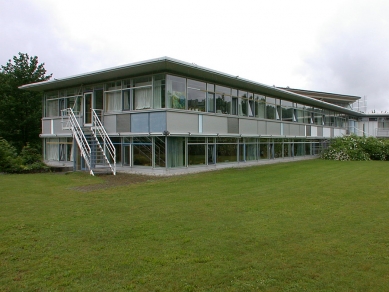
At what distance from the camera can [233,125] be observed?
20.9 meters

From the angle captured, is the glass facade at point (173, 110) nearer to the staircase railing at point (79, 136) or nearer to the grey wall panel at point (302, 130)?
the staircase railing at point (79, 136)

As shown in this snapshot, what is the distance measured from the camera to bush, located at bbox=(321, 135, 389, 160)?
3045cm

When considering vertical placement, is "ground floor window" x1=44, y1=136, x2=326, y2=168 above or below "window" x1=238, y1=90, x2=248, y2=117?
below

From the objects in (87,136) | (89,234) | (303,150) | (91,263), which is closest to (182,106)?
(87,136)

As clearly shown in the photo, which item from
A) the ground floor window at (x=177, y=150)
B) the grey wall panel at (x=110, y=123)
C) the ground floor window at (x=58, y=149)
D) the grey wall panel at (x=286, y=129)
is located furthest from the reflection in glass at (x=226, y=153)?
the ground floor window at (x=58, y=149)

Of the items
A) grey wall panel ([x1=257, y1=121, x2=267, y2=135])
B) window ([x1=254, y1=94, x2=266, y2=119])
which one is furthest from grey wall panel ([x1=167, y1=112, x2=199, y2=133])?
window ([x1=254, y1=94, x2=266, y2=119])

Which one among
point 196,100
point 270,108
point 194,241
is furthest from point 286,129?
point 194,241

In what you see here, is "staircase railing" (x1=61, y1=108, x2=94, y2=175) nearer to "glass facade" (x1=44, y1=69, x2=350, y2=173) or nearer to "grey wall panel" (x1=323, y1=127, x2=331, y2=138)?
"glass facade" (x1=44, y1=69, x2=350, y2=173)

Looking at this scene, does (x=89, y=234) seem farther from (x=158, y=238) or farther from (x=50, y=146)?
(x=50, y=146)

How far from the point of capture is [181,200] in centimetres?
985

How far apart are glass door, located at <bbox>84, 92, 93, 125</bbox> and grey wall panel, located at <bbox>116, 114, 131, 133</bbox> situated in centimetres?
290

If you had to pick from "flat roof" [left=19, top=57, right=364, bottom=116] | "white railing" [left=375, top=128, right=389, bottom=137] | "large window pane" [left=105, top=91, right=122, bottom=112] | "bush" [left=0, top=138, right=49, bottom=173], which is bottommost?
"bush" [left=0, top=138, right=49, bottom=173]

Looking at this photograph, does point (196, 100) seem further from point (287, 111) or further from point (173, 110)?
point (287, 111)

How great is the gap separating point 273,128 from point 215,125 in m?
Answer: 7.88
